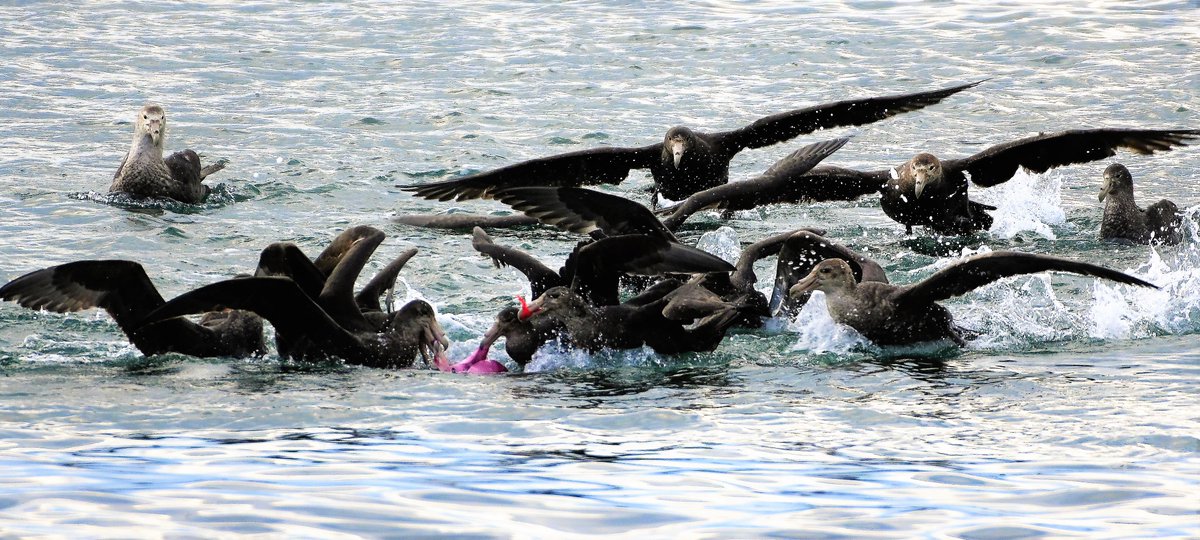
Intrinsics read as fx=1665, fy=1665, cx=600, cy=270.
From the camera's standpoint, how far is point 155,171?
15.0 metres

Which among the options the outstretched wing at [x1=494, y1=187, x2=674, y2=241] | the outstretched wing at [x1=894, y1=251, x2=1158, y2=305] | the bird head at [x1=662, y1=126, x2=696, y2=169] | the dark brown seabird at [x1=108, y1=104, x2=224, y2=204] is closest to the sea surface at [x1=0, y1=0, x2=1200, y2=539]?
the dark brown seabird at [x1=108, y1=104, x2=224, y2=204]

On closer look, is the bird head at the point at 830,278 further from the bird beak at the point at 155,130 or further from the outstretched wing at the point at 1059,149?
the bird beak at the point at 155,130

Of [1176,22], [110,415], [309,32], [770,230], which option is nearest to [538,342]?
[110,415]

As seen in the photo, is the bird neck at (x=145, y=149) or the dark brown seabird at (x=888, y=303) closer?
the dark brown seabird at (x=888, y=303)

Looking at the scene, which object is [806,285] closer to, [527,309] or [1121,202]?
[527,309]

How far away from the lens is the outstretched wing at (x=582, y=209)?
1064cm

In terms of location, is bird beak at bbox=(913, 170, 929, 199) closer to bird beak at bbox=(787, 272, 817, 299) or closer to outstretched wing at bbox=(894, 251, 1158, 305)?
bird beak at bbox=(787, 272, 817, 299)

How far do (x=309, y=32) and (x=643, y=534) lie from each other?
1832 centimetres

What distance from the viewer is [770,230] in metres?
14.4

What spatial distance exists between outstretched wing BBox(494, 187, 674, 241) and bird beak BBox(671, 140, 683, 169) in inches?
141

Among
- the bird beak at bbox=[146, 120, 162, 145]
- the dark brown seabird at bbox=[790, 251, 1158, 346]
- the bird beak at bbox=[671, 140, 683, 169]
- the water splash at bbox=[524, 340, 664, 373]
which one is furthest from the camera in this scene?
the bird beak at bbox=[146, 120, 162, 145]

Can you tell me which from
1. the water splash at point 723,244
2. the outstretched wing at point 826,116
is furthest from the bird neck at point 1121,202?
the water splash at point 723,244

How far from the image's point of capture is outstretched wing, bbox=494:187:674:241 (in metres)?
10.6

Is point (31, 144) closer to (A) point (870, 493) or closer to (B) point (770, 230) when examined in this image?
(B) point (770, 230)
